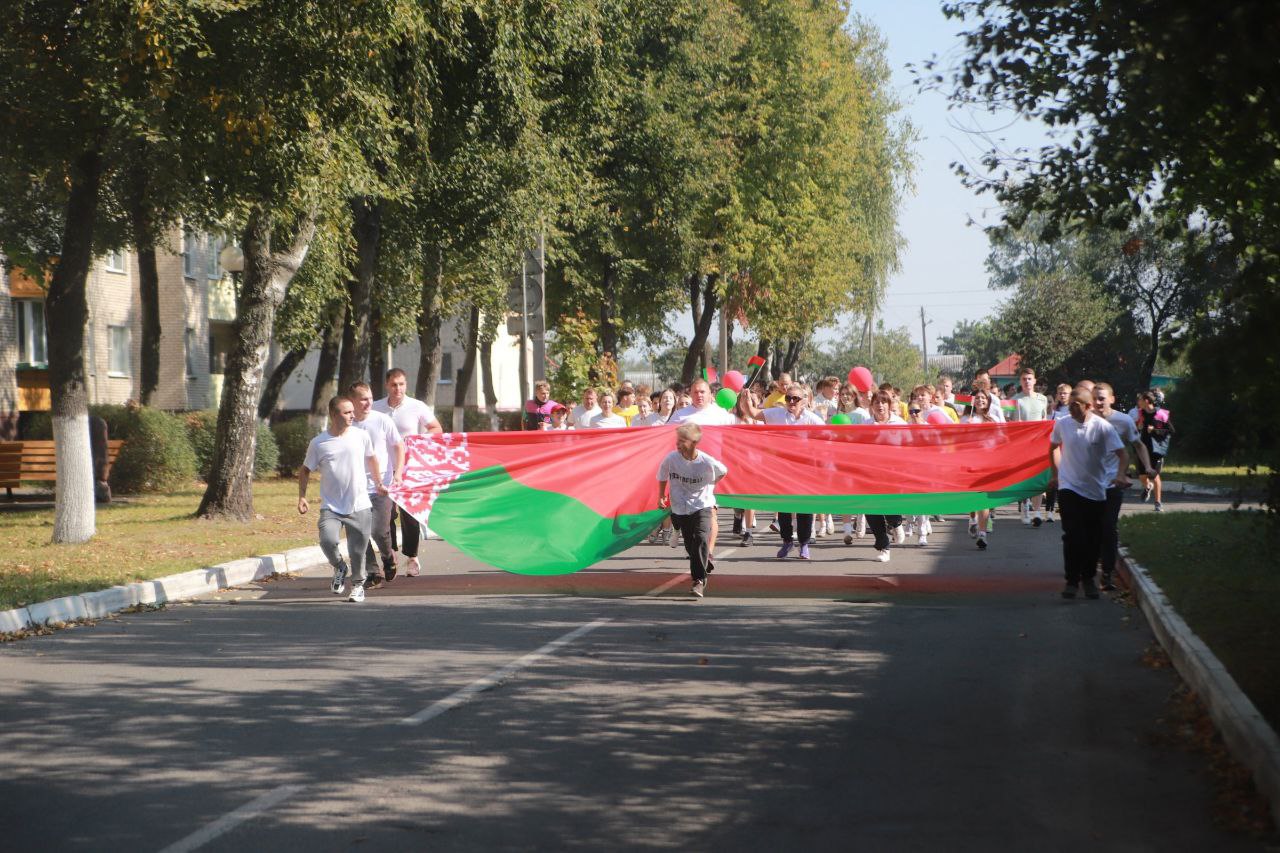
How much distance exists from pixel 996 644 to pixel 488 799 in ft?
17.9

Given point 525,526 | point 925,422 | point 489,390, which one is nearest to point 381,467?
point 525,526

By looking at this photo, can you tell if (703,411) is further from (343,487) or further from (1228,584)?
(1228,584)

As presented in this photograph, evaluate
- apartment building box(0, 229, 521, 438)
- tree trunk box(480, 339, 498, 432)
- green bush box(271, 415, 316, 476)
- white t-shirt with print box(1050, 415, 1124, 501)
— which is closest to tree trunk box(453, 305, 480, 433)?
apartment building box(0, 229, 521, 438)

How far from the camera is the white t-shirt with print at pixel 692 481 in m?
14.0

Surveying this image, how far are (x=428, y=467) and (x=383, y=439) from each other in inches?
25.2

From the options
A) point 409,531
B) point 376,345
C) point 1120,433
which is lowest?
point 409,531

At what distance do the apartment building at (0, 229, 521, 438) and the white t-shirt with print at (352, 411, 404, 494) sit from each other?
28.3m

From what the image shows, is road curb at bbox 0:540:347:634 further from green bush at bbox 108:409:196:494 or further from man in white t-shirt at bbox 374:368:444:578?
green bush at bbox 108:409:196:494

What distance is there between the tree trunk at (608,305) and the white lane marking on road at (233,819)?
1338 inches

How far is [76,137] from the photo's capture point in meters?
18.0

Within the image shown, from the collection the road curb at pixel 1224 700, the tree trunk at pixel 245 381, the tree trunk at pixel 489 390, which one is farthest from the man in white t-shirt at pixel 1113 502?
the tree trunk at pixel 489 390

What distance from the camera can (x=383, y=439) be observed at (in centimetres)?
1507

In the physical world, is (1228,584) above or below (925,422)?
below

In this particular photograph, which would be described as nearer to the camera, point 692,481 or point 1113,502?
point 1113,502
